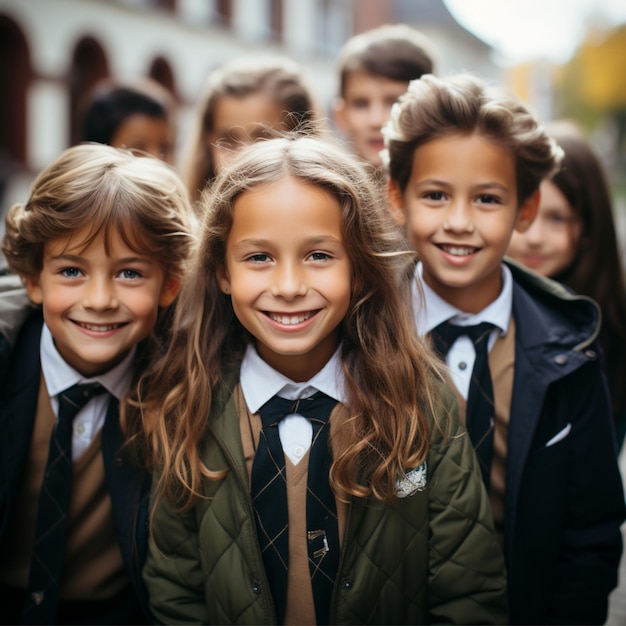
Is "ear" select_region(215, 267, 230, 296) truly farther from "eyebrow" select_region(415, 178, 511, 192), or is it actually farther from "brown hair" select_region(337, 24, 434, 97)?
"brown hair" select_region(337, 24, 434, 97)

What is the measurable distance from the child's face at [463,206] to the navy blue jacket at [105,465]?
1138 millimetres

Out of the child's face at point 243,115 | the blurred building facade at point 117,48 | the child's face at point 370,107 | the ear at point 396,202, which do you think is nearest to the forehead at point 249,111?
the child's face at point 243,115

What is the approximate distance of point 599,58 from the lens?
34719mm

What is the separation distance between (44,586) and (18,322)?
31.9 inches

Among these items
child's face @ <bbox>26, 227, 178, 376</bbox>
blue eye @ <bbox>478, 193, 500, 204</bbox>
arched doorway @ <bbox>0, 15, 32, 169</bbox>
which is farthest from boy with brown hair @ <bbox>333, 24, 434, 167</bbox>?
arched doorway @ <bbox>0, 15, 32, 169</bbox>

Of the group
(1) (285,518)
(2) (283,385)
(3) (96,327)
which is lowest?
(1) (285,518)

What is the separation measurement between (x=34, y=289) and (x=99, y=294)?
0.30 m

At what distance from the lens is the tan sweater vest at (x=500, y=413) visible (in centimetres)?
236

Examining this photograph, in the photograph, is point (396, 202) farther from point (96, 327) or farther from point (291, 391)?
point (96, 327)

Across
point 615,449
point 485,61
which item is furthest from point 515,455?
point 485,61

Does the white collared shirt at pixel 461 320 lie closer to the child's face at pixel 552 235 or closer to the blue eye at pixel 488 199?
the blue eye at pixel 488 199

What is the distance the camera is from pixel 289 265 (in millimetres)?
1976

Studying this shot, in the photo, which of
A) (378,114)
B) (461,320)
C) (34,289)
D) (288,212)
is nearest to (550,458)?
(461,320)

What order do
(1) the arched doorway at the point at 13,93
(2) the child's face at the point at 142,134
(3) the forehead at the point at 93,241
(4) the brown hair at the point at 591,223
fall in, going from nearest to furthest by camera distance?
1. (3) the forehead at the point at 93,241
2. (4) the brown hair at the point at 591,223
3. (2) the child's face at the point at 142,134
4. (1) the arched doorway at the point at 13,93
